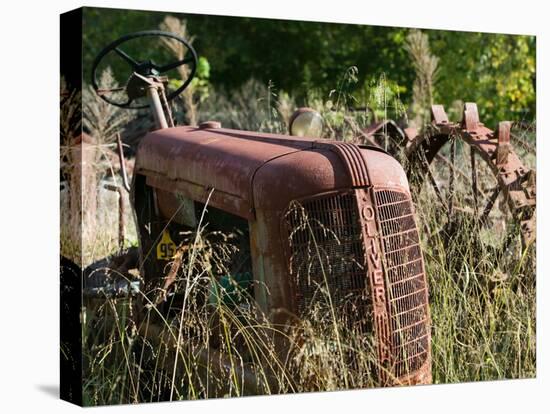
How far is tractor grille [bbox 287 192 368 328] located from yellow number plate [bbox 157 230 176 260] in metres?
1.25

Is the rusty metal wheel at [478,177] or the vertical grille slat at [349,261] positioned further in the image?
the rusty metal wheel at [478,177]

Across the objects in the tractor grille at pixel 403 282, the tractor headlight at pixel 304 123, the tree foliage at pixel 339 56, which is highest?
the tree foliage at pixel 339 56

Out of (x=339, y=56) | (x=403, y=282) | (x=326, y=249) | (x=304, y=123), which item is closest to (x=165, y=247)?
(x=304, y=123)

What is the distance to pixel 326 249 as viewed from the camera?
4.16 m

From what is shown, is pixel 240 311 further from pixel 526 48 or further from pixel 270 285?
pixel 526 48

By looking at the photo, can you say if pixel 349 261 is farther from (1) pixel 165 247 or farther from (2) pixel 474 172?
(2) pixel 474 172

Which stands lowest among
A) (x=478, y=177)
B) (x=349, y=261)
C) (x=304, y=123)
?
(x=349, y=261)

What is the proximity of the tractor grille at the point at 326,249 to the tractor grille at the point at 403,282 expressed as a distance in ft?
0.42

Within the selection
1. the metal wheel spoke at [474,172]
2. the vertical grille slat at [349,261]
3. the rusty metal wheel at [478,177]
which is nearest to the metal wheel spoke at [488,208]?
the rusty metal wheel at [478,177]

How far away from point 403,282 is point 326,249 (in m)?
0.42

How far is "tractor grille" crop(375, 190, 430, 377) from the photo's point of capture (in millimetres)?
4250

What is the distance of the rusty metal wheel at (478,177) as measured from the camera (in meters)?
5.50

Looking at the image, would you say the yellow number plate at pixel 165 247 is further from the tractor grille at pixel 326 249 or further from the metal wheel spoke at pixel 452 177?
the metal wheel spoke at pixel 452 177

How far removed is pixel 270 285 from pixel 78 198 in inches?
38.9
